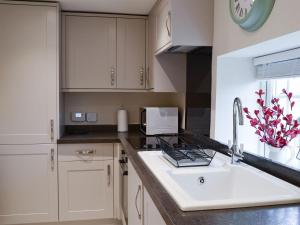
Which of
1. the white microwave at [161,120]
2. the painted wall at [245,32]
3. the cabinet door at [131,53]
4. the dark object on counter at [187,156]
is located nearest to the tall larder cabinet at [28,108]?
the cabinet door at [131,53]

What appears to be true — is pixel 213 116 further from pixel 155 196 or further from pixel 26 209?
pixel 26 209

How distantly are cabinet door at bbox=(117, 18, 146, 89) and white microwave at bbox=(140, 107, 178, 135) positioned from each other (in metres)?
0.34

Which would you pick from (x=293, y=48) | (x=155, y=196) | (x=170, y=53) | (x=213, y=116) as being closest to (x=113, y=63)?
(x=170, y=53)

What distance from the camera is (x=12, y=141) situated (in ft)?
9.00

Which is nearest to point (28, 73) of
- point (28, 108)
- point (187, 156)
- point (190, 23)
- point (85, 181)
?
point (28, 108)

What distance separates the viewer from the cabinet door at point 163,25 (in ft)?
7.29

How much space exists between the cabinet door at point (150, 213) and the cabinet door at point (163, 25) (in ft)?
→ 3.88

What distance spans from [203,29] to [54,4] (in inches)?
55.5

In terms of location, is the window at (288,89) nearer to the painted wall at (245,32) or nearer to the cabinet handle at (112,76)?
the painted wall at (245,32)

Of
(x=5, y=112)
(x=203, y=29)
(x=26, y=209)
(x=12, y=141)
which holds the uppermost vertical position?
(x=203, y=29)

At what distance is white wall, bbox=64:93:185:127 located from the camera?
330 centimetres

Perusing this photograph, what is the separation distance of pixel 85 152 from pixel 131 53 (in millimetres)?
1082

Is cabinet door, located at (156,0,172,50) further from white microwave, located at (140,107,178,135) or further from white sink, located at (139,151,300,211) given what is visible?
white sink, located at (139,151,300,211)

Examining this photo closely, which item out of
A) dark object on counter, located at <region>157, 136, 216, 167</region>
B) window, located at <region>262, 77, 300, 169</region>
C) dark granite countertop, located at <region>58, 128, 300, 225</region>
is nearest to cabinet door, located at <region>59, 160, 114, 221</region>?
dark object on counter, located at <region>157, 136, 216, 167</region>
